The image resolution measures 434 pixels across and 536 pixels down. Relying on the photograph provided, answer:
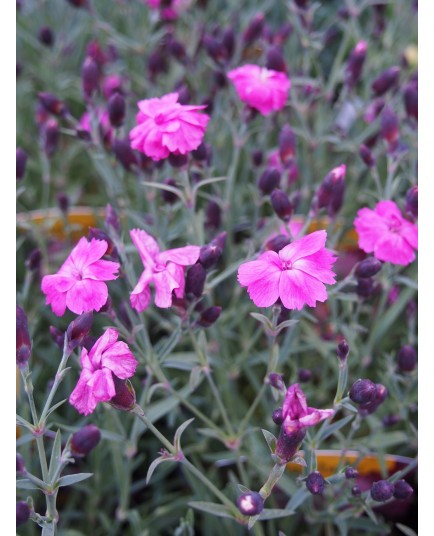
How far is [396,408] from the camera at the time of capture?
3.77ft

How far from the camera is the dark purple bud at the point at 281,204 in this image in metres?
0.95

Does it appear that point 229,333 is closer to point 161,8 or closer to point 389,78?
point 389,78

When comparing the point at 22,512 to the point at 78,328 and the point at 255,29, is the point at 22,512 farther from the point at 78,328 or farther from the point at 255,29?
the point at 255,29

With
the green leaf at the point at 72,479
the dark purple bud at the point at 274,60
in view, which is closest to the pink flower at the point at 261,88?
the dark purple bud at the point at 274,60

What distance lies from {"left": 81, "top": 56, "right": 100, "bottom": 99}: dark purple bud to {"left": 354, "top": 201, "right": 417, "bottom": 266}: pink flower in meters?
0.51

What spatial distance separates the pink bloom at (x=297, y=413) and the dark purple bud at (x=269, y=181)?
44 centimetres

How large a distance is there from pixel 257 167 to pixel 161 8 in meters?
0.44

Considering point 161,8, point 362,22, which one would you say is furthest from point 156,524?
point 362,22

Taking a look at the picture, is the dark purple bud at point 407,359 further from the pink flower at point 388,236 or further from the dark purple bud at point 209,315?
the dark purple bud at point 209,315

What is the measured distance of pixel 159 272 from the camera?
2.60 feet

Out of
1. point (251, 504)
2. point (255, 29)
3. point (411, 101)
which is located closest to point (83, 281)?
point (251, 504)

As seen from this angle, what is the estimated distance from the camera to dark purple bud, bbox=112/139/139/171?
1.08m

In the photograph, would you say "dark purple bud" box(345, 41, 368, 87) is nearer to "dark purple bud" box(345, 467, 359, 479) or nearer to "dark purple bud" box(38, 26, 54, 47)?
"dark purple bud" box(38, 26, 54, 47)

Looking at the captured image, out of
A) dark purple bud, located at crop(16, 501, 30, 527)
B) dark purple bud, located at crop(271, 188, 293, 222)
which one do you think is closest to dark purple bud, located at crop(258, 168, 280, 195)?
dark purple bud, located at crop(271, 188, 293, 222)
